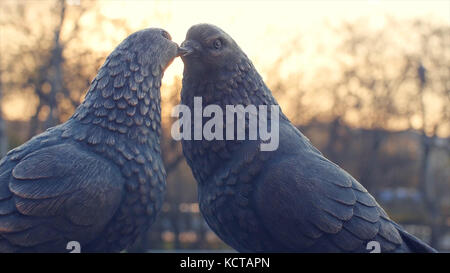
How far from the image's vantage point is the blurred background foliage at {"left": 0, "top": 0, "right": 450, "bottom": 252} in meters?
9.70

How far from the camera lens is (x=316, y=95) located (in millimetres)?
16156

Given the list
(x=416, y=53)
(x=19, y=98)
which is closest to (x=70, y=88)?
(x=19, y=98)

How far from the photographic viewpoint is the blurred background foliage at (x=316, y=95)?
9703mm

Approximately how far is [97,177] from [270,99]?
3.44 ft

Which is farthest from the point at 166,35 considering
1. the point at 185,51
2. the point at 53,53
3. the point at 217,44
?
the point at 53,53

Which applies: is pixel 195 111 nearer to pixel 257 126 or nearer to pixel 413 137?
pixel 257 126

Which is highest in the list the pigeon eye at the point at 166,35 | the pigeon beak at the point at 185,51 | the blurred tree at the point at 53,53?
the blurred tree at the point at 53,53

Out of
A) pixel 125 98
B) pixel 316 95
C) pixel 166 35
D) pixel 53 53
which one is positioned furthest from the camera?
pixel 316 95

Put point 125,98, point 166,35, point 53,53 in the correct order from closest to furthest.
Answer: point 125,98 < point 166,35 < point 53,53

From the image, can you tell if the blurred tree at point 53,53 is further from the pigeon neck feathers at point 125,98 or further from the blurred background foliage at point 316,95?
the pigeon neck feathers at point 125,98

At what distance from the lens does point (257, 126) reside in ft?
8.11

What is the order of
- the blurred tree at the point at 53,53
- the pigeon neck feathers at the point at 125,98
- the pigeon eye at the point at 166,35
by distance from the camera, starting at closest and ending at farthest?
the pigeon neck feathers at the point at 125,98 < the pigeon eye at the point at 166,35 < the blurred tree at the point at 53,53

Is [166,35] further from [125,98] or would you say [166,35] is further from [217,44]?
[125,98]

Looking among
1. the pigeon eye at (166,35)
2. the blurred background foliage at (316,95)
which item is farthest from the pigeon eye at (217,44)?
the blurred background foliage at (316,95)
